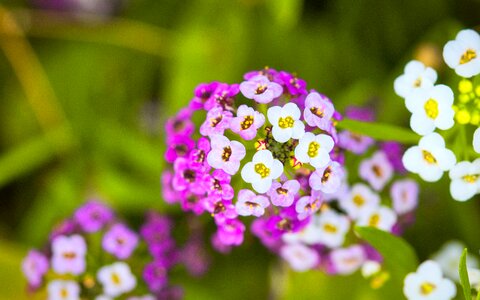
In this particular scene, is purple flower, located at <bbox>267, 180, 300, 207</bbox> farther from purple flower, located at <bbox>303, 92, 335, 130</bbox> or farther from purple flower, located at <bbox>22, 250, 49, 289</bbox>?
purple flower, located at <bbox>22, 250, 49, 289</bbox>

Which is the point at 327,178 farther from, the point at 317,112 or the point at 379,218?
the point at 379,218

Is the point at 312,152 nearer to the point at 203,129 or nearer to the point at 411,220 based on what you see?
the point at 203,129

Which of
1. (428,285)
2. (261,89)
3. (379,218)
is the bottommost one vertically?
(428,285)

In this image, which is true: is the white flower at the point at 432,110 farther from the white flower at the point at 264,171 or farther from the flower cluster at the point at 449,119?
the white flower at the point at 264,171

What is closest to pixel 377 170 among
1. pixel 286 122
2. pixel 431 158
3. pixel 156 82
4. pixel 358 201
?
pixel 358 201

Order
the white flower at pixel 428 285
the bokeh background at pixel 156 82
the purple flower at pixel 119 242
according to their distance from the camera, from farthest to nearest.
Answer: the bokeh background at pixel 156 82
the purple flower at pixel 119 242
the white flower at pixel 428 285

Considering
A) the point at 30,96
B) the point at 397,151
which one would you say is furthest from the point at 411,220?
the point at 30,96

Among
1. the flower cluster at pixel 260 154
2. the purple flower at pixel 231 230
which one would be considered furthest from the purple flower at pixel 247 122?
the purple flower at pixel 231 230
